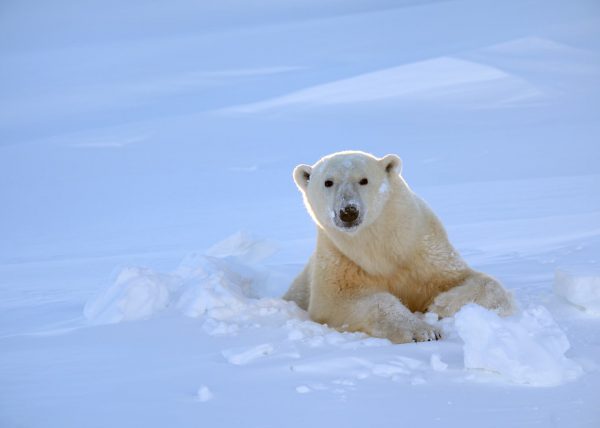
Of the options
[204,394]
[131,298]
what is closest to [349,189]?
[131,298]

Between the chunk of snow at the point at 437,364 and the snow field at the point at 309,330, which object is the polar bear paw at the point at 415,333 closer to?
the snow field at the point at 309,330

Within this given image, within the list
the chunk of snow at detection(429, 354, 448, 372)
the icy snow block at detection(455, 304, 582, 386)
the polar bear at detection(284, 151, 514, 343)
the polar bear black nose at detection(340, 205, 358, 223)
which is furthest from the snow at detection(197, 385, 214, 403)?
the polar bear black nose at detection(340, 205, 358, 223)

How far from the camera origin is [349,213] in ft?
12.4

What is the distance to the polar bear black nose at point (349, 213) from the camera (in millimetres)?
3764

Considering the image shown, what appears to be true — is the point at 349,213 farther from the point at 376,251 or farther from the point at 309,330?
the point at 309,330

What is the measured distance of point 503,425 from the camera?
222 cm

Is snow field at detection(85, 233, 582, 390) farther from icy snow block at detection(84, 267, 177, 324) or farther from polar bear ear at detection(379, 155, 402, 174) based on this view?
polar bear ear at detection(379, 155, 402, 174)

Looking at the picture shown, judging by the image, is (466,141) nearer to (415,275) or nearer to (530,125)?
(530,125)

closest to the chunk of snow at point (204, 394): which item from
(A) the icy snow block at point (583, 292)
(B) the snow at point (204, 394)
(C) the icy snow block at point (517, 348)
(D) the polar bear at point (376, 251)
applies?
(B) the snow at point (204, 394)

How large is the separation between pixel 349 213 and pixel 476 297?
752mm

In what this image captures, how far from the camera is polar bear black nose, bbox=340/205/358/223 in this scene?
3764 millimetres

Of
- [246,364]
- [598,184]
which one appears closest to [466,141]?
[598,184]

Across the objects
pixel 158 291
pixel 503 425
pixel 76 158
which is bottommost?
pixel 76 158

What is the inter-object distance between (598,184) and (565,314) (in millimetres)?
5055
